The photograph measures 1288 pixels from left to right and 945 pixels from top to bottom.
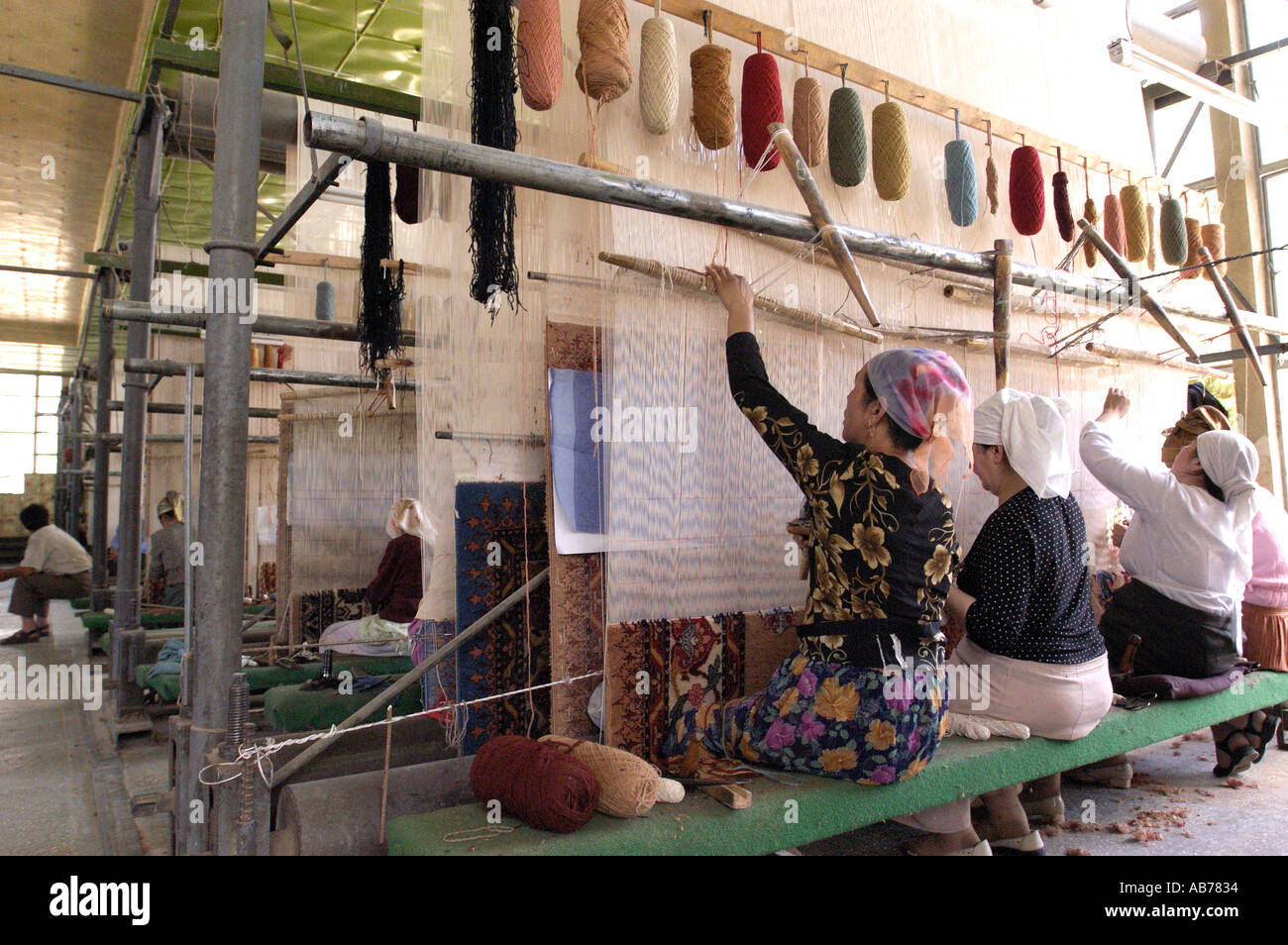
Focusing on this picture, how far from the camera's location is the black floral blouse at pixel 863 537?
6.88 feet

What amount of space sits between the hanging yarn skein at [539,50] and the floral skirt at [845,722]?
175cm

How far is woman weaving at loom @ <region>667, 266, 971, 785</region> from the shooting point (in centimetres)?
210

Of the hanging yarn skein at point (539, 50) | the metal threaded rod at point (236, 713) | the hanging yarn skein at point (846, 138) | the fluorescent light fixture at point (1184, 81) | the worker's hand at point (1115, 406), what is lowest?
the metal threaded rod at point (236, 713)

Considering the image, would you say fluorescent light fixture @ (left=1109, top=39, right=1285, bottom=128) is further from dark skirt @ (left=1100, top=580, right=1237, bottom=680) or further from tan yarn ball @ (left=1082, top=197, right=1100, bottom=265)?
dark skirt @ (left=1100, top=580, right=1237, bottom=680)

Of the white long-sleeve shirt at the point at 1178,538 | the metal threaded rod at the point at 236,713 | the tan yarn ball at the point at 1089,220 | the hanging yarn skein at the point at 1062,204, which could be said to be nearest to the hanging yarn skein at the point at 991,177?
the hanging yarn skein at the point at 1062,204

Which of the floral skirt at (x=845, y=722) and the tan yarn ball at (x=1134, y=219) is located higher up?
the tan yarn ball at (x=1134, y=219)

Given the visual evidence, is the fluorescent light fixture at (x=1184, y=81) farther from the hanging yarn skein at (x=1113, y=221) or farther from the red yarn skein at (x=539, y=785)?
the red yarn skein at (x=539, y=785)

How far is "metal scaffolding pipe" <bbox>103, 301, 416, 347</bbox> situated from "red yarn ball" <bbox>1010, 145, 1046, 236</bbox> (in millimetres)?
2888

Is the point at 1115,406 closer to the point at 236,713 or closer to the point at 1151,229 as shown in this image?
the point at 1151,229

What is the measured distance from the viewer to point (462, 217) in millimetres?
2668

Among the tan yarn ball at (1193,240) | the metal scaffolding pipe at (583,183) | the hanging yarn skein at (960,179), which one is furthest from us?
the tan yarn ball at (1193,240)
